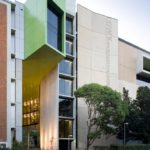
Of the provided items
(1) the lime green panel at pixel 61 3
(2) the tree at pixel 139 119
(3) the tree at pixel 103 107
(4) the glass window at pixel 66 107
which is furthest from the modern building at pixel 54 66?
(2) the tree at pixel 139 119

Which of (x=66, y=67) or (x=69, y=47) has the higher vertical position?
(x=69, y=47)

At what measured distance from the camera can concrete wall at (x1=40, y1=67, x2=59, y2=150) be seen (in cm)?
6144

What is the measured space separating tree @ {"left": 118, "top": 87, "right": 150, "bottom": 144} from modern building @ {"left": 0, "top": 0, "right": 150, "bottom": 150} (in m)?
4.20

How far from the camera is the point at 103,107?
6081cm

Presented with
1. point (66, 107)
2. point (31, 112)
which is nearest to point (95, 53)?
point (66, 107)

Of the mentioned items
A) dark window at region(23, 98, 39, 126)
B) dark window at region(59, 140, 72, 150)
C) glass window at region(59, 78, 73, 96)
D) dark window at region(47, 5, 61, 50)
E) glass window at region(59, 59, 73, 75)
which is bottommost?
dark window at region(59, 140, 72, 150)

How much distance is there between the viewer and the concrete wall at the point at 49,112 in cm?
6144

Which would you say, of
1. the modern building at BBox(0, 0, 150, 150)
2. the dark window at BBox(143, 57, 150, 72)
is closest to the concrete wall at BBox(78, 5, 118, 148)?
the modern building at BBox(0, 0, 150, 150)

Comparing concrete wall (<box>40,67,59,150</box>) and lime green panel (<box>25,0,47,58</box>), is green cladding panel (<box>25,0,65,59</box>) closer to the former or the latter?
lime green panel (<box>25,0,47,58</box>)

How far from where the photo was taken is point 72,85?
66188mm

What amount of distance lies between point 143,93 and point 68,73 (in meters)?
13.4

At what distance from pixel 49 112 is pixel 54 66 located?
6.56m

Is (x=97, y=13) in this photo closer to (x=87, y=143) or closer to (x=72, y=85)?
(x=72, y=85)

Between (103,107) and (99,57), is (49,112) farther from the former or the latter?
(99,57)
